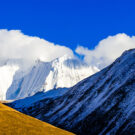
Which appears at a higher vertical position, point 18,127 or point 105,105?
point 105,105

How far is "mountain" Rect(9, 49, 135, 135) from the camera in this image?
78.6m

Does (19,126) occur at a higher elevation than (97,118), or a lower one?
lower

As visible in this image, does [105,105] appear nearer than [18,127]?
No

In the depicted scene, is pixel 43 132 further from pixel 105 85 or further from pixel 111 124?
pixel 105 85

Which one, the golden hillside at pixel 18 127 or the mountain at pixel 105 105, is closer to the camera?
the golden hillside at pixel 18 127

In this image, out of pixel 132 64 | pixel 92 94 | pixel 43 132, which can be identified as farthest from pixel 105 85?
pixel 43 132

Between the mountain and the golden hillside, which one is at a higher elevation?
the mountain

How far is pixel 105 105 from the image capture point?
96500 mm

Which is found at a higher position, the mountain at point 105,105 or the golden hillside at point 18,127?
the mountain at point 105,105

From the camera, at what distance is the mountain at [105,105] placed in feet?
258

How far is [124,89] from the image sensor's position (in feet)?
322

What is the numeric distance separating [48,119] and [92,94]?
2404 centimetres

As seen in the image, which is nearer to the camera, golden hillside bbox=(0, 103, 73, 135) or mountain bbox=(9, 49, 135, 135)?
golden hillside bbox=(0, 103, 73, 135)

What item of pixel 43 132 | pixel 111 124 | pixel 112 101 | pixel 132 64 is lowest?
pixel 43 132
